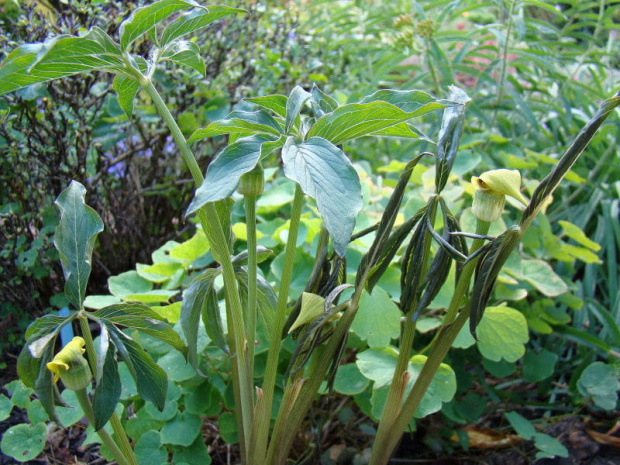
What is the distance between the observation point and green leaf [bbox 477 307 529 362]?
3.31 feet

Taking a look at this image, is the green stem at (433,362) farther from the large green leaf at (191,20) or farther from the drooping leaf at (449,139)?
the large green leaf at (191,20)

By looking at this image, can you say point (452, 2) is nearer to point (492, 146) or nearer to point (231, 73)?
point (492, 146)

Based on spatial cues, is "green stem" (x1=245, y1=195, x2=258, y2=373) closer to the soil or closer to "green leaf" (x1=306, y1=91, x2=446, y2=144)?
"green leaf" (x1=306, y1=91, x2=446, y2=144)

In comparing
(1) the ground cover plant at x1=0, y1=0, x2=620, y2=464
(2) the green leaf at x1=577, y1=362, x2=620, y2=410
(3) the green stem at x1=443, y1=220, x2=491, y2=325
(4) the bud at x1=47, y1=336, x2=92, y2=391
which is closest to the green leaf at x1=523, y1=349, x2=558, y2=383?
(2) the green leaf at x1=577, y1=362, x2=620, y2=410

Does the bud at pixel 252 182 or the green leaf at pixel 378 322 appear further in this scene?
the green leaf at pixel 378 322

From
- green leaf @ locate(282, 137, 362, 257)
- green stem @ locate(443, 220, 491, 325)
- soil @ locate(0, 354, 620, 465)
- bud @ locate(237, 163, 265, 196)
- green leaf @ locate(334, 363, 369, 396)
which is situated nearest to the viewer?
green leaf @ locate(282, 137, 362, 257)

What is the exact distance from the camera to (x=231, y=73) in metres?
1.81

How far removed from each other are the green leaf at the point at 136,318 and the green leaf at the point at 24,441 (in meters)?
0.33

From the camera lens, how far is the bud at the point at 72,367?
0.60m

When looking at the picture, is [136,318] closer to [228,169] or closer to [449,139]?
[228,169]

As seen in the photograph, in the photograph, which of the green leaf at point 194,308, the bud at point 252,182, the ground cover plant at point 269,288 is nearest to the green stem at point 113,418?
the ground cover plant at point 269,288

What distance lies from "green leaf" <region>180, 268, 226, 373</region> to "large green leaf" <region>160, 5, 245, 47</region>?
0.30 metres

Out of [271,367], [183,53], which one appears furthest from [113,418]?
[183,53]

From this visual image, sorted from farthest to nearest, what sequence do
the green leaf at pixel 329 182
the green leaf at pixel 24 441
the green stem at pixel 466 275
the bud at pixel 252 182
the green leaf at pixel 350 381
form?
the green leaf at pixel 350 381 < the green leaf at pixel 24 441 < the green stem at pixel 466 275 < the bud at pixel 252 182 < the green leaf at pixel 329 182
